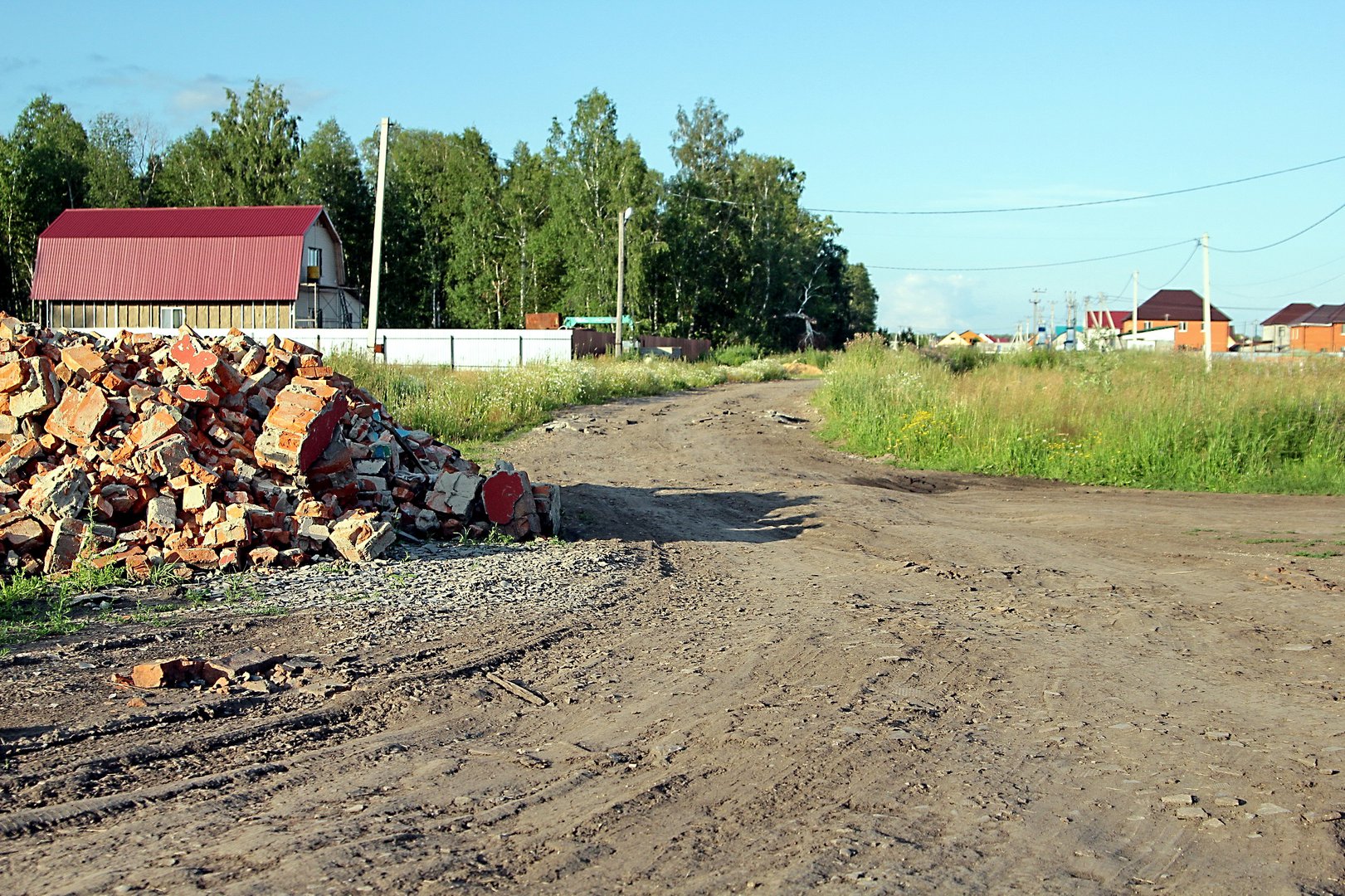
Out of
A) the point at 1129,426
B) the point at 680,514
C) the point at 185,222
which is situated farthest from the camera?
the point at 185,222

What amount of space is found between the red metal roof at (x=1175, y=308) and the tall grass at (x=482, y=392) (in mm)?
87435

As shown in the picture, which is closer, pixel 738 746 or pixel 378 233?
pixel 738 746

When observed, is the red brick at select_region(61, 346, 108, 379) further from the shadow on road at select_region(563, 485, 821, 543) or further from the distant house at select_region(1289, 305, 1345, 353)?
the distant house at select_region(1289, 305, 1345, 353)

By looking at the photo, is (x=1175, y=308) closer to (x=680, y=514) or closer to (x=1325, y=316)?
(x=1325, y=316)

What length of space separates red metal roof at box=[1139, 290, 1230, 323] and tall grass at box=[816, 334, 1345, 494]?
90493 millimetres

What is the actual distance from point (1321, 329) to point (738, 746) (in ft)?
324

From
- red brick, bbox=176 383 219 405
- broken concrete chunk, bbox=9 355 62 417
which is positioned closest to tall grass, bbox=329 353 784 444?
red brick, bbox=176 383 219 405

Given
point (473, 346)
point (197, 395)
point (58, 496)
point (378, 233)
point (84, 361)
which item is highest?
point (378, 233)

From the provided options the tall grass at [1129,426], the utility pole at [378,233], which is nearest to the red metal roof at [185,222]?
the utility pole at [378,233]

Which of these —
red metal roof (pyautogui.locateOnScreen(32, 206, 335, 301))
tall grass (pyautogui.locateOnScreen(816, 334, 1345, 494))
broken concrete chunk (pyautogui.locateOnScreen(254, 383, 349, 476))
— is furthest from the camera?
red metal roof (pyautogui.locateOnScreen(32, 206, 335, 301))

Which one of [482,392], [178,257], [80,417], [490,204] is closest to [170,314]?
[178,257]

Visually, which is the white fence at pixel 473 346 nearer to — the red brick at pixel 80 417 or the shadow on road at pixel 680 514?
the shadow on road at pixel 680 514

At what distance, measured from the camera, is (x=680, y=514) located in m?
12.3

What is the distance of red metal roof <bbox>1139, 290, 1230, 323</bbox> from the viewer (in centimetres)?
10450
